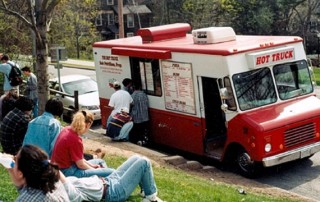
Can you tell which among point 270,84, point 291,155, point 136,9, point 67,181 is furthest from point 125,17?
point 67,181

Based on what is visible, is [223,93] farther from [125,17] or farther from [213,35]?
[125,17]

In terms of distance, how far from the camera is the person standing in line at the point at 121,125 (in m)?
13.3

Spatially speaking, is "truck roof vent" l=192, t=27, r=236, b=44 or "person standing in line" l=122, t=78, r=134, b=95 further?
"person standing in line" l=122, t=78, r=134, b=95

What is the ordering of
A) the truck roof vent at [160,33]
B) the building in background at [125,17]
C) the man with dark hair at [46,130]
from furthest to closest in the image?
the building in background at [125,17], the truck roof vent at [160,33], the man with dark hair at [46,130]

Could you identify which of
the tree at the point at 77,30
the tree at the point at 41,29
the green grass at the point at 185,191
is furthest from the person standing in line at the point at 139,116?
the tree at the point at 77,30

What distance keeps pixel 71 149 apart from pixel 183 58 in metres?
5.36

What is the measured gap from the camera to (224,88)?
10734mm

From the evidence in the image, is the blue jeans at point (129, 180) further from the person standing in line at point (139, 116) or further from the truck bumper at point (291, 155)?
the person standing in line at point (139, 116)

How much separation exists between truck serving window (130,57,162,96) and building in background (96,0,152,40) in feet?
168

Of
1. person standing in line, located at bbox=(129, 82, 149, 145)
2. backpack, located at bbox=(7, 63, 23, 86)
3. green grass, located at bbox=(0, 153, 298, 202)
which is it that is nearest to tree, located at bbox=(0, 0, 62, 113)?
backpack, located at bbox=(7, 63, 23, 86)

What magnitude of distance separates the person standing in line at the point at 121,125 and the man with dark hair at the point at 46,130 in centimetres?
564

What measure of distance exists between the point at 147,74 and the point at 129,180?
259 inches

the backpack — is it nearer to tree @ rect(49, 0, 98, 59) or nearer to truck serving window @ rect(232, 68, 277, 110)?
truck serving window @ rect(232, 68, 277, 110)

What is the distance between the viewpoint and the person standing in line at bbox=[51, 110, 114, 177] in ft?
23.1
